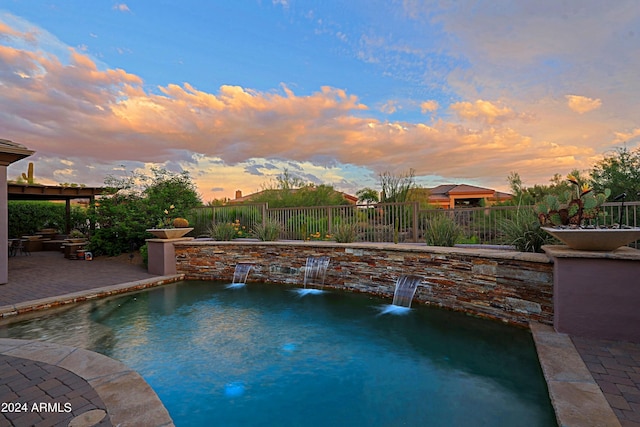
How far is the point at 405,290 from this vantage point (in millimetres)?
5414

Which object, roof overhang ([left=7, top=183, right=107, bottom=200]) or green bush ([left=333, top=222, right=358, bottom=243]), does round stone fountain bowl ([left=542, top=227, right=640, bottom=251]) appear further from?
roof overhang ([left=7, top=183, right=107, bottom=200])

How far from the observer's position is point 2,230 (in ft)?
22.0

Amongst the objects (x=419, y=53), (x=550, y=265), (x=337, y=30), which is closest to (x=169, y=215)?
(x=337, y=30)

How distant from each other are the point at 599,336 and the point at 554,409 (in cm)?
178

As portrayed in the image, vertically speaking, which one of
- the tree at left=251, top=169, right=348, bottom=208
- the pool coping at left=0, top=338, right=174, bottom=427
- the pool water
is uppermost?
the tree at left=251, top=169, right=348, bottom=208

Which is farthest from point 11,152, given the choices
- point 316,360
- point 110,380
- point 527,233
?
point 527,233

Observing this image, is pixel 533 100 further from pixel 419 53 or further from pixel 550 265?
pixel 550 265

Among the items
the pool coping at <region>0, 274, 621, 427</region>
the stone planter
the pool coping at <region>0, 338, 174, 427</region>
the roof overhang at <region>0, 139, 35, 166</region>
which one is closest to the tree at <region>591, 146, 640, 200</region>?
the pool coping at <region>0, 274, 621, 427</region>

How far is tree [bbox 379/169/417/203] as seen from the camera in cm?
1035

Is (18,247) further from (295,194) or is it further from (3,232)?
(295,194)

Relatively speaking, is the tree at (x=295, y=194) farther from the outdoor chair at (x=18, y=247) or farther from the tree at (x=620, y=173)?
the outdoor chair at (x=18, y=247)

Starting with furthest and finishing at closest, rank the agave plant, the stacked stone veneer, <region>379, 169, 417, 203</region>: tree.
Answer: <region>379, 169, 417, 203</region>: tree < the stacked stone veneer < the agave plant

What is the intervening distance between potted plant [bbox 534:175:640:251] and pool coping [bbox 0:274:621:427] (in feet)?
3.54

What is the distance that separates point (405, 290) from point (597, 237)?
110 inches
